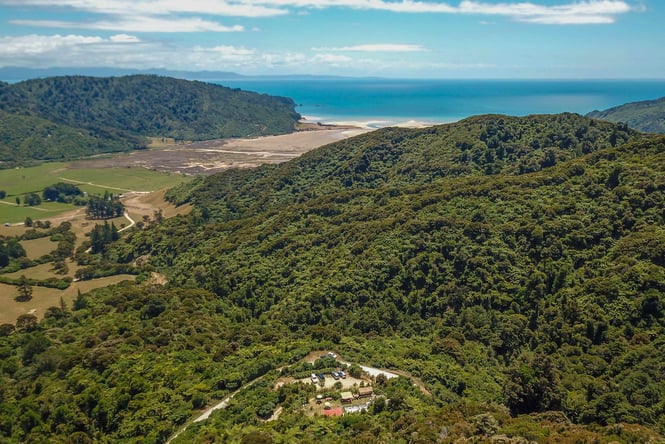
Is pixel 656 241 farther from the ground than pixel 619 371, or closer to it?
farther from the ground

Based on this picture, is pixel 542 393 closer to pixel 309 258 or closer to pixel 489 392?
pixel 489 392

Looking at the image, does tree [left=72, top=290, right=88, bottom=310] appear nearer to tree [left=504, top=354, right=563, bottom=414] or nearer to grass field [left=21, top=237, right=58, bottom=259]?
grass field [left=21, top=237, right=58, bottom=259]

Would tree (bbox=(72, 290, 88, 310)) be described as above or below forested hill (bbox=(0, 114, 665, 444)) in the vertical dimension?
below

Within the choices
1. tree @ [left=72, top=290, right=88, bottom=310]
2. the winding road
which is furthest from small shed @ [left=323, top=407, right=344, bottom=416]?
tree @ [left=72, top=290, right=88, bottom=310]

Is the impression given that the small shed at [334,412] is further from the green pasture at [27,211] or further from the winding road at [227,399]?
the green pasture at [27,211]

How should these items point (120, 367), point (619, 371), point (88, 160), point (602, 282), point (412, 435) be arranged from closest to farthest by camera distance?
point (412, 435) < point (619, 371) < point (120, 367) < point (602, 282) < point (88, 160)

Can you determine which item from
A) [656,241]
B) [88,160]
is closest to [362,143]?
[656,241]

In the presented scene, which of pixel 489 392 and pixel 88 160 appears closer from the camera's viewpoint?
pixel 489 392

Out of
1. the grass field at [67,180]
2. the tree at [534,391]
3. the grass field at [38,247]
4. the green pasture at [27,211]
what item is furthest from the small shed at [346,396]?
the grass field at [67,180]

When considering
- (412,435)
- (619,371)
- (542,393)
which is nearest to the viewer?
(412,435)
